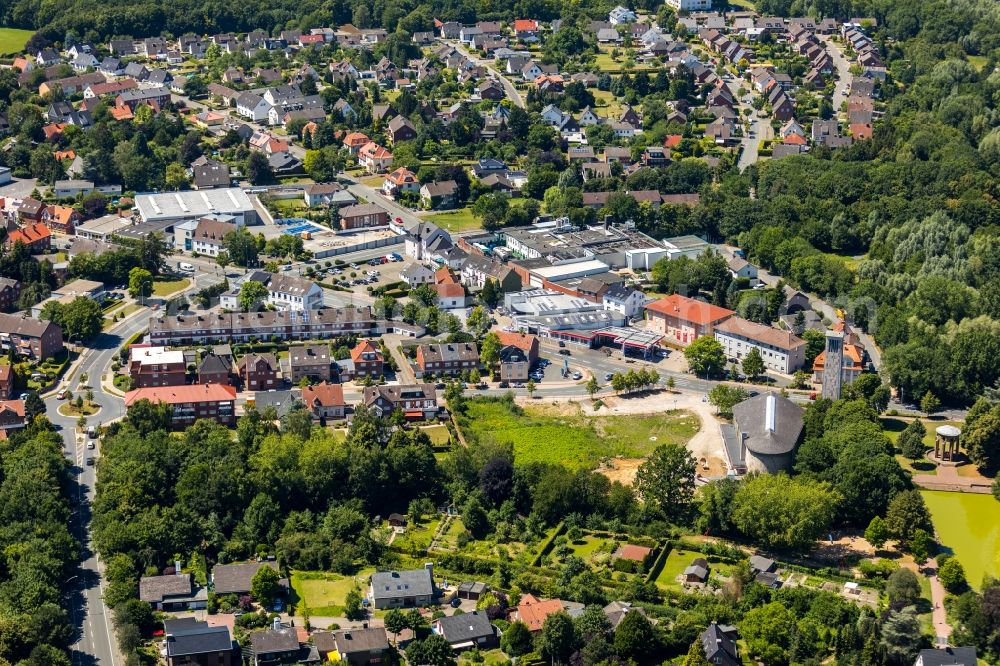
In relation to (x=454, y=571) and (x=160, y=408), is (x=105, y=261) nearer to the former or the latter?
(x=160, y=408)

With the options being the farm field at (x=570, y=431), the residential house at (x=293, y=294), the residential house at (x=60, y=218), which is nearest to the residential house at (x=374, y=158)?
the residential house at (x=60, y=218)

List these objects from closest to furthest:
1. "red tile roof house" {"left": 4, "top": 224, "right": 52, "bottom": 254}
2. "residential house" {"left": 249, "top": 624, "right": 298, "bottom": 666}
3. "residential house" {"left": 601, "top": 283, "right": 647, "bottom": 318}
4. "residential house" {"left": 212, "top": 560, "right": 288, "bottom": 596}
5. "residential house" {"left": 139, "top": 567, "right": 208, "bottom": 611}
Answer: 1. "residential house" {"left": 249, "top": 624, "right": 298, "bottom": 666}
2. "residential house" {"left": 139, "top": 567, "right": 208, "bottom": 611}
3. "residential house" {"left": 212, "top": 560, "right": 288, "bottom": 596}
4. "residential house" {"left": 601, "top": 283, "right": 647, "bottom": 318}
5. "red tile roof house" {"left": 4, "top": 224, "right": 52, "bottom": 254}

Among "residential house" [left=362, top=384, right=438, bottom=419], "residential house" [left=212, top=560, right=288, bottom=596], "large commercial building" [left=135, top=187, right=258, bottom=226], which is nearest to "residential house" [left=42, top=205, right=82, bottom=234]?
"large commercial building" [left=135, top=187, right=258, bottom=226]

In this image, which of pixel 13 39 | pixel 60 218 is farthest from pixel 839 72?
pixel 13 39

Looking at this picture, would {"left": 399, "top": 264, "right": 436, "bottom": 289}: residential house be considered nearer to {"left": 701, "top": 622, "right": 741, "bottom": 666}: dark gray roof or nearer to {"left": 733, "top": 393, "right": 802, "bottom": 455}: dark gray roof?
{"left": 733, "top": 393, "right": 802, "bottom": 455}: dark gray roof

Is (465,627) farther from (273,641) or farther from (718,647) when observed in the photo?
(718,647)

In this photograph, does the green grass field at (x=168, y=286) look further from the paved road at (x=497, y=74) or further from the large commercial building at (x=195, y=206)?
the paved road at (x=497, y=74)
